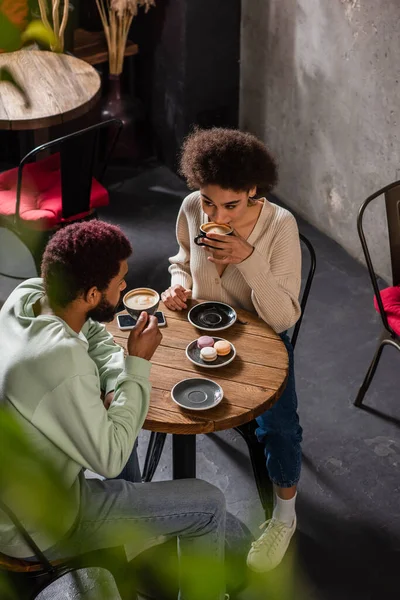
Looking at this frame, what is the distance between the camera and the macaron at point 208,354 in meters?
2.29

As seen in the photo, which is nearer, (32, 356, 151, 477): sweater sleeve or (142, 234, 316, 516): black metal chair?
(32, 356, 151, 477): sweater sleeve

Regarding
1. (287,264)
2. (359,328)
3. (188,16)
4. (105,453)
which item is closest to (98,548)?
(105,453)

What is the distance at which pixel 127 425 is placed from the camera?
195 cm

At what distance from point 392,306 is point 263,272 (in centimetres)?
91

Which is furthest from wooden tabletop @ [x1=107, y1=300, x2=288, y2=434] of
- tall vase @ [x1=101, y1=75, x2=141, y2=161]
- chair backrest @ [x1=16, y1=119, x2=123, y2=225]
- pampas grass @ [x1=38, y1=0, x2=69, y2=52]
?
tall vase @ [x1=101, y1=75, x2=141, y2=161]

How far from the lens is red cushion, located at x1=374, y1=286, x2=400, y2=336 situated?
3.04 metres

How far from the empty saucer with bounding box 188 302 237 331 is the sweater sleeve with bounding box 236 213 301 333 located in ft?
0.32

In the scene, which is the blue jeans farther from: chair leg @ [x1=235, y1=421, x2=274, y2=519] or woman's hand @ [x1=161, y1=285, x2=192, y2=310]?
woman's hand @ [x1=161, y1=285, x2=192, y2=310]

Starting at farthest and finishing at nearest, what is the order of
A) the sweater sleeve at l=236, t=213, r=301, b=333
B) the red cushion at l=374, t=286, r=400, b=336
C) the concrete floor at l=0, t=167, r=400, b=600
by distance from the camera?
the red cushion at l=374, t=286, r=400, b=336, the concrete floor at l=0, t=167, r=400, b=600, the sweater sleeve at l=236, t=213, r=301, b=333

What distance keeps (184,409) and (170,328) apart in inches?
16.4

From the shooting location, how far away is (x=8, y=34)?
0.45m

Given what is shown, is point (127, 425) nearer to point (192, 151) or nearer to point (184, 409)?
point (184, 409)

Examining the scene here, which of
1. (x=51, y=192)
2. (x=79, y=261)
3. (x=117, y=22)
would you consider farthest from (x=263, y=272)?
(x=117, y=22)

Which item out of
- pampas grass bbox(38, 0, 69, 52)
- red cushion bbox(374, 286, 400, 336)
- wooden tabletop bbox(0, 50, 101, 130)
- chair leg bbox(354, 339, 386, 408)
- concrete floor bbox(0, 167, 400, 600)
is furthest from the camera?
pampas grass bbox(38, 0, 69, 52)
